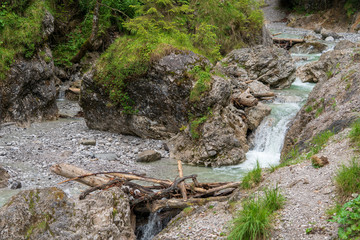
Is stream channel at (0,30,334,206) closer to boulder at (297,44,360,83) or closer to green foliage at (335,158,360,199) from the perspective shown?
boulder at (297,44,360,83)

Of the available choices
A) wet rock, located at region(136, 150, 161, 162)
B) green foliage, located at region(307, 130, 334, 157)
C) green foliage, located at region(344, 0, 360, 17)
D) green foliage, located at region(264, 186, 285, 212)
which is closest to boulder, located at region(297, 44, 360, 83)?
green foliage, located at region(307, 130, 334, 157)

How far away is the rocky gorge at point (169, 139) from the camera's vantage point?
495 cm

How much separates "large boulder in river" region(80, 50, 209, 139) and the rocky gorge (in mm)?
40

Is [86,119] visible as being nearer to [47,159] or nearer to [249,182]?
[47,159]

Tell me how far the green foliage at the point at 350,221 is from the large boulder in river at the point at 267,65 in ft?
47.3

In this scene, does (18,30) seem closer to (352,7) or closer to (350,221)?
(350,221)

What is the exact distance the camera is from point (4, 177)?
8297mm

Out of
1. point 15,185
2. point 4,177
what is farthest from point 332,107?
point 4,177

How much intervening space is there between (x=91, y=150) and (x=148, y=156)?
2.11m

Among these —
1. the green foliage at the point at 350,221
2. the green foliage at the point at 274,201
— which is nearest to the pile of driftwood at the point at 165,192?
the green foliage at the point at 274,201

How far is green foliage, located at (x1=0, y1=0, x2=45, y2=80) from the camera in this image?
42.9ft

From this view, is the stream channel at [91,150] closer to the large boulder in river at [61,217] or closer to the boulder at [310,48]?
the large boulder in river at [61,217]

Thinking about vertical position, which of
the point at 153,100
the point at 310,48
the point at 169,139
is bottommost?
the point at 169,139

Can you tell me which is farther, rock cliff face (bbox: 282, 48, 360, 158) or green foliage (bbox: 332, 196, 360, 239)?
rock cliff face (bbox: 282, 48, 360, 158)
